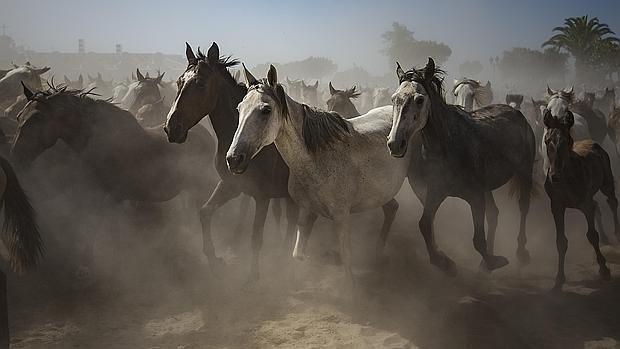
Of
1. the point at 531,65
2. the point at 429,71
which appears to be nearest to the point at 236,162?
the point at 429,71

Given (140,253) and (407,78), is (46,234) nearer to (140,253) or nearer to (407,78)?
(140,253)

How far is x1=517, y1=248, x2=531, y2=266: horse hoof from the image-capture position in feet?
19.4

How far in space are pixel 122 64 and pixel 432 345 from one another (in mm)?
92251

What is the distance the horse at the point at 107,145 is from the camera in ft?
17.7

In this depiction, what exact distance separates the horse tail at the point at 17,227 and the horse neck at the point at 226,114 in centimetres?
199

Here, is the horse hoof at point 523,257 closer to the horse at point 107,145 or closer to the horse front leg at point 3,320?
the horse at point 107,145

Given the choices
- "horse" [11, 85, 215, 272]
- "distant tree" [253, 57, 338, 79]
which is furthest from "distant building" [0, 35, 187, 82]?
"horse" [11, 85, 215, 272]

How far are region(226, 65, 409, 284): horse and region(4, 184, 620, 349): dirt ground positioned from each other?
70cm

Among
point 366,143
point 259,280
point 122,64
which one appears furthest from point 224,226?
point 122,64

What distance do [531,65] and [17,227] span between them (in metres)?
69.1

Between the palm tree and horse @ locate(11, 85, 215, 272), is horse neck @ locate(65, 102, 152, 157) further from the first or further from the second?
the palm tree

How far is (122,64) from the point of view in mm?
86500

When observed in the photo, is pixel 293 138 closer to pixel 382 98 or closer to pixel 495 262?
pixel 495 262

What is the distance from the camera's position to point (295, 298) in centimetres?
513
